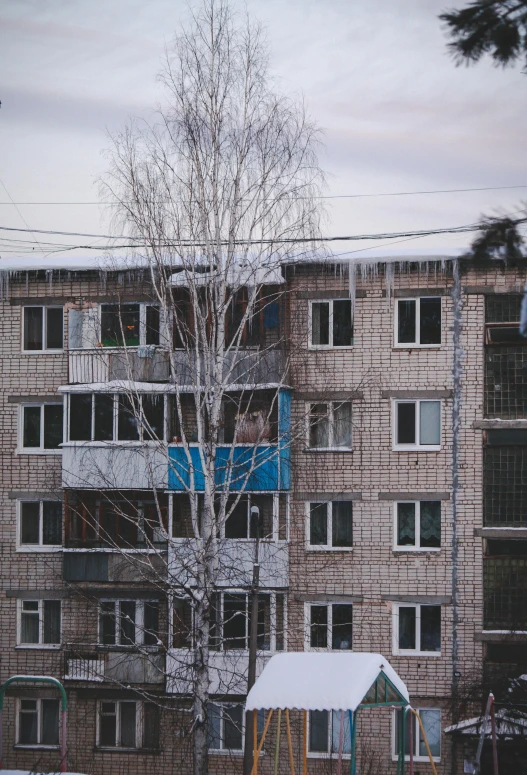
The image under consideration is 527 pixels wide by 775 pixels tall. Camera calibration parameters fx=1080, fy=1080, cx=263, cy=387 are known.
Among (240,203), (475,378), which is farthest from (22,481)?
(475,378)

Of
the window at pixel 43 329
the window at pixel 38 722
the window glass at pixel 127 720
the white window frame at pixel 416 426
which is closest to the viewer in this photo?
the white window frame at pixel 416 426

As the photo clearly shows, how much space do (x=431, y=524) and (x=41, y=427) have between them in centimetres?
907

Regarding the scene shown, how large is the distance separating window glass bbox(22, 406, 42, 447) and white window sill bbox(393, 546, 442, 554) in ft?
27.9

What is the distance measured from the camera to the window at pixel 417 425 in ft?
76.1

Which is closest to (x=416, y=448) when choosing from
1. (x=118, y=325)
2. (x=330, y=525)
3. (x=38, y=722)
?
(x=330, y=525)

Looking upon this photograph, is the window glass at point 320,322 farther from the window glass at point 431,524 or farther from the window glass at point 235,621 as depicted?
the window glass at point 235,621

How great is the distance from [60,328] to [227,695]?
898 cm

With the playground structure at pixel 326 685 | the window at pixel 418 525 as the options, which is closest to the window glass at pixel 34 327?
the window at pixel 418 525

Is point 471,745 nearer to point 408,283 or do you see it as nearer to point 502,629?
point 502,629

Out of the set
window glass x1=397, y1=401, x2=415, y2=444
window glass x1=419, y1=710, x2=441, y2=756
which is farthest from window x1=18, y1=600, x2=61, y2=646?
window glass x1=397, y1=401, x2=415, y2=444

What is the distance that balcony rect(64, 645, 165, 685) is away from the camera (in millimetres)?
23344

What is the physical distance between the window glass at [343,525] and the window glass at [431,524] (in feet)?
5.16

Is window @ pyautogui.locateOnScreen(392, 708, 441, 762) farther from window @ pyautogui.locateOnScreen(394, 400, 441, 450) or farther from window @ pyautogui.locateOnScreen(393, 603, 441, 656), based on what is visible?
window @ pyautogui.locateOnScreen(394, 400, 441, 450)

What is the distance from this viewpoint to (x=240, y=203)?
2062cm
